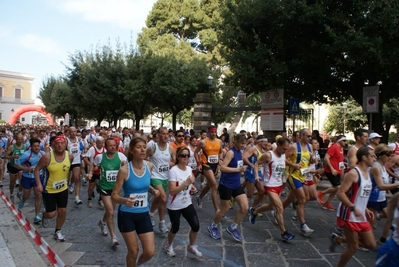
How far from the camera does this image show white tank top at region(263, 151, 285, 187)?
231 inches

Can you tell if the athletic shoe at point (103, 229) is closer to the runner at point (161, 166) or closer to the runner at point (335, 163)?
the runner at point (161, 166)

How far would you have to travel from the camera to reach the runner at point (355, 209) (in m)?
4.04

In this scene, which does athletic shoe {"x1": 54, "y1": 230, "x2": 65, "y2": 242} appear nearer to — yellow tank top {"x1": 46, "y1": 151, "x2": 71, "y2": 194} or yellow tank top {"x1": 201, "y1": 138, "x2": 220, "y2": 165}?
yellow tank top {"x1": 46, "y1": 151, "x2": 71, "y2": 194}

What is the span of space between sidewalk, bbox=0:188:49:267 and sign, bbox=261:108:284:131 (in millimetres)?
9469

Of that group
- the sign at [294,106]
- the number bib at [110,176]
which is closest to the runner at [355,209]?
the number bib at [110,176]

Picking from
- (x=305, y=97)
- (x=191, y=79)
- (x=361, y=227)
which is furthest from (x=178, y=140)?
(x=191, y=79)

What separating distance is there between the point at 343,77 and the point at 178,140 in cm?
728

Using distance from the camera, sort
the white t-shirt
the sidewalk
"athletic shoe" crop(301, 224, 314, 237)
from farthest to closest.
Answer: "athletic shoe" crop(301, 224, 314, 237) < the white t-shirt < the sidewalk

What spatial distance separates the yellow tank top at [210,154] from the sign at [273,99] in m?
5.85

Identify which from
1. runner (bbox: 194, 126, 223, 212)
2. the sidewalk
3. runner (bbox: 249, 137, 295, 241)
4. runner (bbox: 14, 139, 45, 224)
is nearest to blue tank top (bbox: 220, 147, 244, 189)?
runner (bbox: 249, 137, 295, 241)

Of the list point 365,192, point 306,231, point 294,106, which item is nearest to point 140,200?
point 365,192

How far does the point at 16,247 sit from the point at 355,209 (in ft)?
15.2

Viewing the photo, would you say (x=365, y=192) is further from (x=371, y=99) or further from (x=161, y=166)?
(x=371, y=99)

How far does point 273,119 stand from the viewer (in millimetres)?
13422
